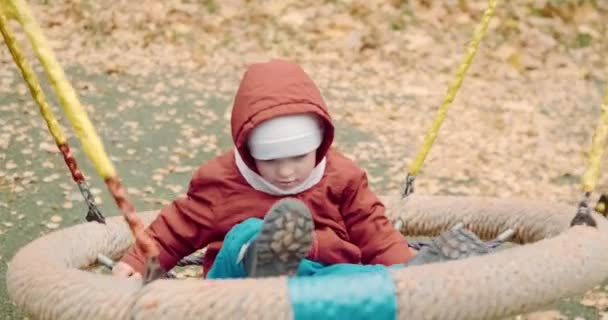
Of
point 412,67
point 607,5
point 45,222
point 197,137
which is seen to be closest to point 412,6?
point 412,67

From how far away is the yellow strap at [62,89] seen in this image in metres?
0.95

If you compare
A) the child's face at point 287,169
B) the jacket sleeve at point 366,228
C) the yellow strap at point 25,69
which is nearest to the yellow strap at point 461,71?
the jacket sleeve at point 366,228

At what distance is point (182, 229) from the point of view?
146cm

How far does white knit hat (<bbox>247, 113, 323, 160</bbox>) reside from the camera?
4.42 ft

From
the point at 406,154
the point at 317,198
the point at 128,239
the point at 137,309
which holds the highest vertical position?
the point at 137,309

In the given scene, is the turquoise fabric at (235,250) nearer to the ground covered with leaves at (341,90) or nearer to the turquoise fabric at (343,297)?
the turquoise fabric at (343,297)

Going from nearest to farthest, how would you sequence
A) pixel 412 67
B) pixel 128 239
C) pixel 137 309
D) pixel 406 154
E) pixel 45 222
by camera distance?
pixel 137 309, pixel 128 239, pixel 45 222, pixel 406 154, pixel 412 67

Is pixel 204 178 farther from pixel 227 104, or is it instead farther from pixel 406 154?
pixel 227 104

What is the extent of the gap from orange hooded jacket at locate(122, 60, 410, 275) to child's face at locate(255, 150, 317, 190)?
0.03 meters

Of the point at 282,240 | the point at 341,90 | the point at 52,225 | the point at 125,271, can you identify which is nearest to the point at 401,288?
the point at 282,240

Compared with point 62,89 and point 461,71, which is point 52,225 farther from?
point 62,89

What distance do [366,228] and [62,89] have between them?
0.69 m

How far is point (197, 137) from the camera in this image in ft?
11.2

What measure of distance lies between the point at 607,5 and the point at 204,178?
11.3 feet
